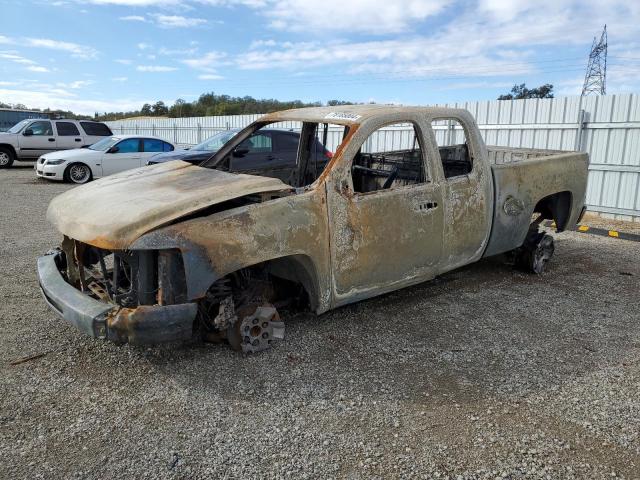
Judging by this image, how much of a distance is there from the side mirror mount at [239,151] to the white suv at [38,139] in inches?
610

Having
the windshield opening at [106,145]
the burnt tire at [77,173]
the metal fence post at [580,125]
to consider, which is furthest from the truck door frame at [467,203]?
the burnt tire at [77,173]

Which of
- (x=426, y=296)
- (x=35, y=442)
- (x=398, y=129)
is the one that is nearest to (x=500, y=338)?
(x=426, y=296)

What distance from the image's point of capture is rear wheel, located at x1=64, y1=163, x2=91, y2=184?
48.6ft

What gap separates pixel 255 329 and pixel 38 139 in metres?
18.0

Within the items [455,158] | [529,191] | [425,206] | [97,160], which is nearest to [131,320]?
[425,206]

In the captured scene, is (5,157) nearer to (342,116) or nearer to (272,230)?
(342,116)

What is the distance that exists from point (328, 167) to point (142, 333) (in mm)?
1767

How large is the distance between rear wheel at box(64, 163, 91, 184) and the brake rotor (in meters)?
12.7

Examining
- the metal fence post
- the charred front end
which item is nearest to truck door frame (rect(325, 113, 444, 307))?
the charred front end

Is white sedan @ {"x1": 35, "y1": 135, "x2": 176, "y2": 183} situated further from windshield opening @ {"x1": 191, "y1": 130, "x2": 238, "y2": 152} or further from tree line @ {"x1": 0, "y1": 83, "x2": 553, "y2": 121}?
tree line @ {"x1": 0, "y1": 83, "x2": 553, "y2": 121}

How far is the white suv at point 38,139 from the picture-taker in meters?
18.5

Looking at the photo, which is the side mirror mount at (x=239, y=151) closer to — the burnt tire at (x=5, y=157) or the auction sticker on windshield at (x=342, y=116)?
the auction sticker on windshield at (x=342, y=116)

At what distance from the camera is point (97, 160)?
48.8ft

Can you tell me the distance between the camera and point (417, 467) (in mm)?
2713
